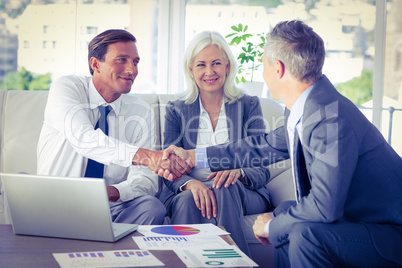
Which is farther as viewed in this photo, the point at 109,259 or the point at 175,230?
the point at 175,230

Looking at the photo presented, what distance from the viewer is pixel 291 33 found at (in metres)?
1.64

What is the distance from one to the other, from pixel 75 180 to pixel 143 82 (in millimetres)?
2742

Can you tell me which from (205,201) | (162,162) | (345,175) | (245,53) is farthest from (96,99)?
(245,53)

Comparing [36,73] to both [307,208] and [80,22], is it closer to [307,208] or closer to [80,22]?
[80,22]

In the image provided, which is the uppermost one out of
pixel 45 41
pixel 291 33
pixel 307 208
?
pixel 45 41

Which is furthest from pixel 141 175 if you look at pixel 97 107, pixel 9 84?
pixel 9 84

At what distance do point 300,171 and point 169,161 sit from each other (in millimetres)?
819

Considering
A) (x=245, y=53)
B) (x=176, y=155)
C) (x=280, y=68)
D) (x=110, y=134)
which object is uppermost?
(x=245, y=53)

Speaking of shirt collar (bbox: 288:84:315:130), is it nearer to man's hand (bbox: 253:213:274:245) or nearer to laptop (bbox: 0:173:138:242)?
man's hand (bbox: 253:213:274:245)

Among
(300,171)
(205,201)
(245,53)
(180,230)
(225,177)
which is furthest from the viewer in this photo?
(245,53)

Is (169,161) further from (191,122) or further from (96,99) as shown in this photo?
→ (96,99)

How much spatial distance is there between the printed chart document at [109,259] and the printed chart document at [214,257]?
86 millimetres

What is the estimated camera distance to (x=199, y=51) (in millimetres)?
2652

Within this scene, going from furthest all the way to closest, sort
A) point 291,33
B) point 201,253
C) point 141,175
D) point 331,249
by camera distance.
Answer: point 141,175 < point 291,33 < point 331,249 < point 201,253
